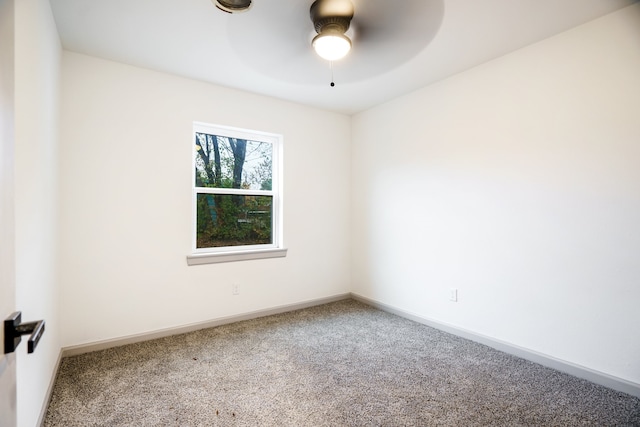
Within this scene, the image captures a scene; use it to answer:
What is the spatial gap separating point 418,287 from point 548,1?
2.58 metres

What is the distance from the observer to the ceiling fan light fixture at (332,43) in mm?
1979

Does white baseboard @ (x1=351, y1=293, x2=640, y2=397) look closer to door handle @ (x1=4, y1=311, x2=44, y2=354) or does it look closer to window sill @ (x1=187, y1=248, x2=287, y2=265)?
window sill @ (x1=187, y1=248, x2=287, y2=265)

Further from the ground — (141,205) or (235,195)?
(235,195)

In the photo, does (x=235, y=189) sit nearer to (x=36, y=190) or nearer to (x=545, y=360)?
(x=36, y=190)

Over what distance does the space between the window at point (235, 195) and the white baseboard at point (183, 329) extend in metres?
0.62

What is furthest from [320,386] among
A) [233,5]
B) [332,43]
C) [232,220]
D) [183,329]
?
[233,5]

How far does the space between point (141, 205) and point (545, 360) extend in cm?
360

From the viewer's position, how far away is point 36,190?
5.49 ft

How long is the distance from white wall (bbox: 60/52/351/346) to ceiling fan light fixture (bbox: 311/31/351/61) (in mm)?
1548

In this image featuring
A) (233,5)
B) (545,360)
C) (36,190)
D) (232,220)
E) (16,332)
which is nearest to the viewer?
(16,332)

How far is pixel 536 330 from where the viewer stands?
2.44 meters

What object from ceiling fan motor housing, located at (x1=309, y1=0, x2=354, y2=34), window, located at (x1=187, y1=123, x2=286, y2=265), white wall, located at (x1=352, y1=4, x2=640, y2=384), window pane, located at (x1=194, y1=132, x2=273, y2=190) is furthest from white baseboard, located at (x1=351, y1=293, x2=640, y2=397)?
ceiling fan motor housing, located at (x1=309, y1=0, x2=354, y2=34)

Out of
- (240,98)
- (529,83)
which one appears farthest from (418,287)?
(240,98)

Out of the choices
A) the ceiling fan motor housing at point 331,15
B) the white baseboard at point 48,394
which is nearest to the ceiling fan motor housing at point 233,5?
the ceiling fan motor housing at point 331,15
